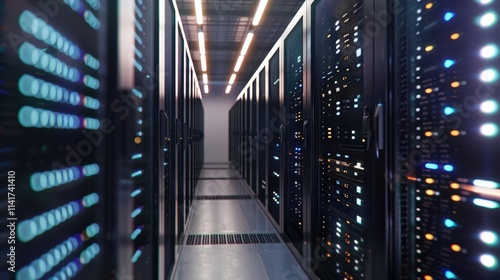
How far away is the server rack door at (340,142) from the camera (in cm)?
150

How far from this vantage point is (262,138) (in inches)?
169

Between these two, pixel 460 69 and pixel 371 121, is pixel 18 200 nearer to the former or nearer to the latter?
pixel 460 69

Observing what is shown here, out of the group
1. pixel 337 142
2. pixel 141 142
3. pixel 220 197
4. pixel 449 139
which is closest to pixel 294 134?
pixel 337 142

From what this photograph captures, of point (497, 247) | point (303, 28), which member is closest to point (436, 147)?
point (497, 247)

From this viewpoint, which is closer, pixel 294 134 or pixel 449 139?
pixel 449 139

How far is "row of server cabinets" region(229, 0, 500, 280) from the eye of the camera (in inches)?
32.1

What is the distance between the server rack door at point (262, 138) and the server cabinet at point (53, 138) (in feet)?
10.3

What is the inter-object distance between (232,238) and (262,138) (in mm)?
1511

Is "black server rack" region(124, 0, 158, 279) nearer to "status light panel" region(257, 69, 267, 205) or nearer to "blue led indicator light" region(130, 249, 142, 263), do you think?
"blue led indicator light" region(130, 249, 142, 263)

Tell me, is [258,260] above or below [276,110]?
below

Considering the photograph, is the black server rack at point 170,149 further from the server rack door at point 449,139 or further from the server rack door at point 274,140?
the server rack door at point 449,139

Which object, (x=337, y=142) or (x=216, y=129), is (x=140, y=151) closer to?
(x=337, y=142)

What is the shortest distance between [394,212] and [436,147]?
1.08ft

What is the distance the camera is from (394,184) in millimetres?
1183
